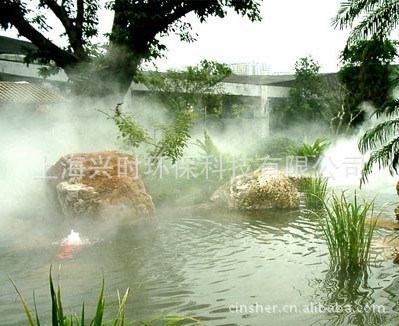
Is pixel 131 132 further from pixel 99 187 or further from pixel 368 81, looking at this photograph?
pixel 368 81

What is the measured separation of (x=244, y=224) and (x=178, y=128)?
3.10 metres

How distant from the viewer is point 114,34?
430 inches

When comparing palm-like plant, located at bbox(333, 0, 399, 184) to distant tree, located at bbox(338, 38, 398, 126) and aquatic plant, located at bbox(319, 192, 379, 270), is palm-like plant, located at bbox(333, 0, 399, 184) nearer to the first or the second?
aquatic plant, located at bbox(319, 192, 379, 270)

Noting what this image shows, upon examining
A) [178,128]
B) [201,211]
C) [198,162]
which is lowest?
[201,211]

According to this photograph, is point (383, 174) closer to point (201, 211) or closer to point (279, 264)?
point (201, 211)

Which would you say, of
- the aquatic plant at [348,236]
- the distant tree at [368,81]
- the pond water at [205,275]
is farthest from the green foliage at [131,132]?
→ the distant tree at [368,81]

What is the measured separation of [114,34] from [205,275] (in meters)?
7.99

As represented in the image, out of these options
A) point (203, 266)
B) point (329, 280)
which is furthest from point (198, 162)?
point (329, 280)

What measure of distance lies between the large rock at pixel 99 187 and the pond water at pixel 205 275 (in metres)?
0.33

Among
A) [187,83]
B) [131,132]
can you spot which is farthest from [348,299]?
[187,83]

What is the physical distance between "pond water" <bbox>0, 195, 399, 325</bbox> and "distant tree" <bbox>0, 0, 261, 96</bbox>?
5.66 m

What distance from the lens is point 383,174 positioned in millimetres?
12578

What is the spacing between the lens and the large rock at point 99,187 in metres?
6.74

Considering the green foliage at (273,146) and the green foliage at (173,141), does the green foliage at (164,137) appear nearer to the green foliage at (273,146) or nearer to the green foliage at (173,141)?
the green foliage at (173,141)
